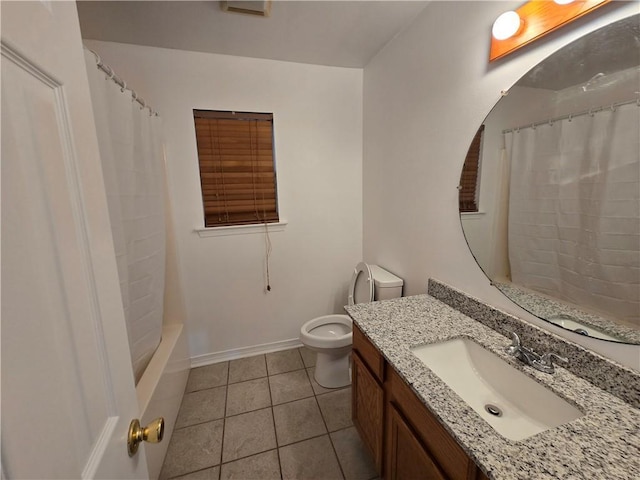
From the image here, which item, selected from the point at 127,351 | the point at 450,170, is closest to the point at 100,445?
the point at 127,351

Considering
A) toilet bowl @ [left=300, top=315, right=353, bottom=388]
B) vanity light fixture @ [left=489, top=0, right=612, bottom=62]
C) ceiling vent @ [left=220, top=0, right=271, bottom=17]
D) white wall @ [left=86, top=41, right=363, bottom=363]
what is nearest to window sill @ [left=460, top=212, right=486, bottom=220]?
vanity light fixture @ [left=489, top=0, right=612, bottom=62]

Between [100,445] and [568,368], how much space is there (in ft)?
4.24

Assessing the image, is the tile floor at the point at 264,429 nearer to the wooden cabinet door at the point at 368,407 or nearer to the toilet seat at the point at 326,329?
the wooden cabinet door at the point at 368,407

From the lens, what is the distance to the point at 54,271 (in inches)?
16.2

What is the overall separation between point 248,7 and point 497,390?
6.75 ft

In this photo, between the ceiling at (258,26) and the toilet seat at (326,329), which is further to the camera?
the toilet seat at (326,329)

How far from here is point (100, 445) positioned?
0.50 m

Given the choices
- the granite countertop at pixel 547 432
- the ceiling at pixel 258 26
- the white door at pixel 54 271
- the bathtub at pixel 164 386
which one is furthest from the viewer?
the ceiling at pixel 258 26

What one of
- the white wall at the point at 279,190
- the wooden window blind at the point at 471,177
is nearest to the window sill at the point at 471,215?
the wooden window blind at the point at 471,177

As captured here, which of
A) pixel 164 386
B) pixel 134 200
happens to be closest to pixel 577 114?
pixel 134 200

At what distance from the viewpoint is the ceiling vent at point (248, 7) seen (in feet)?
4.50

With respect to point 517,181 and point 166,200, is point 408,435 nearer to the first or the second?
point 517,181

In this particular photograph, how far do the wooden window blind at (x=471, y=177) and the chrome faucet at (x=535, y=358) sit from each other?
597mm

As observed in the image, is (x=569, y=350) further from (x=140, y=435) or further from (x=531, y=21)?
(x=140, y=435)
